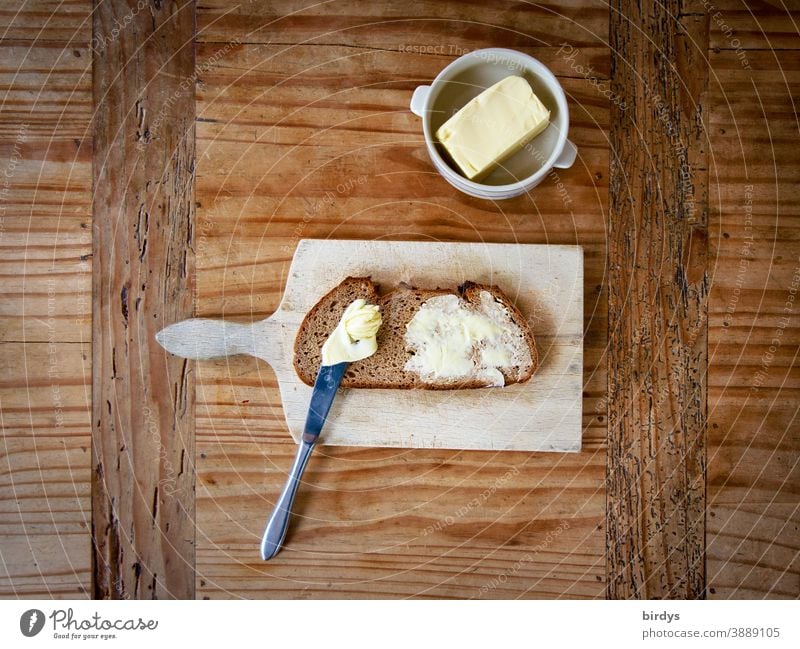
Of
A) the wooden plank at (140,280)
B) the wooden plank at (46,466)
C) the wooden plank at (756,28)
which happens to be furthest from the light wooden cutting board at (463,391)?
the wooden plank at (756,28)

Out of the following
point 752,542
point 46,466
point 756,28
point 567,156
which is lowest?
point 752,542

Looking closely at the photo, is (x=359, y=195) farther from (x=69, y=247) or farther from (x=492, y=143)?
(x=69, y=247)

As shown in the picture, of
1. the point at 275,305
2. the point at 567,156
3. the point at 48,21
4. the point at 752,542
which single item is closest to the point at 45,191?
the point at 48,21

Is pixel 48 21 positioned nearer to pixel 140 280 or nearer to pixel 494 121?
pixel 140 280

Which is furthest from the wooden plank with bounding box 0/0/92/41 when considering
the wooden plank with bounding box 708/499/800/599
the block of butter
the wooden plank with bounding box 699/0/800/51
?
Answer: the wooden plank with bounding box 708/499/800/599

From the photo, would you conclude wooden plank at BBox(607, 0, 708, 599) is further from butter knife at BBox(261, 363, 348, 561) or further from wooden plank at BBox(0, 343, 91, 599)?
wooden plank at BBox(0, 343, 91, 599)

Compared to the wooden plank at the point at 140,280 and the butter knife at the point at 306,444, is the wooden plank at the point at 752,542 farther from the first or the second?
the wooden plank at the point at 140,280
